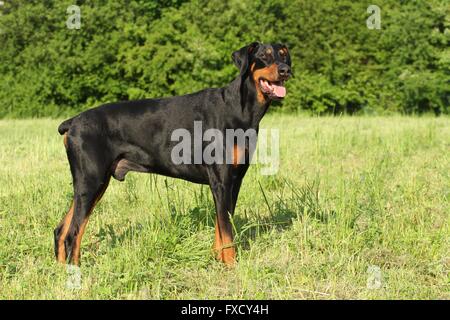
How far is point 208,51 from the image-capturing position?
16.8 metres

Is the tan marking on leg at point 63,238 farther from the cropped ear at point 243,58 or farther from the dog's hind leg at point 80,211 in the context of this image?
the cropped ear at point 243,58

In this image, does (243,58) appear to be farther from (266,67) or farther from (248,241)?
(248,241)

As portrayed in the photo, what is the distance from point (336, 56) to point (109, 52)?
6661 millimetres

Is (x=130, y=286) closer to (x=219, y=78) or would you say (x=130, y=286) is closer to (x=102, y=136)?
(x=102, y=136)

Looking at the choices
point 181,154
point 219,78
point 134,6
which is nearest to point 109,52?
point 134,6

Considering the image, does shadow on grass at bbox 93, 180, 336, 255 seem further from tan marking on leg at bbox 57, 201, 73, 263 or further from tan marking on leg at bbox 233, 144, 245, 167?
tan marking on leg at bbox 233, 144, 245, 167

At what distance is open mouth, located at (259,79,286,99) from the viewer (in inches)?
188

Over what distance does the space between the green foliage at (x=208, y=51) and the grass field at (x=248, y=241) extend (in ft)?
31.5

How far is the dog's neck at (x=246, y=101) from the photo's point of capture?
4875 mm

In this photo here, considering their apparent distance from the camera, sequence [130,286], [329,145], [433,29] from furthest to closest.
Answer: [433,29] → [329,145] → [130,286]

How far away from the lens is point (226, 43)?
17250 millimetres

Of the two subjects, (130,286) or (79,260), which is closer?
(130,286)

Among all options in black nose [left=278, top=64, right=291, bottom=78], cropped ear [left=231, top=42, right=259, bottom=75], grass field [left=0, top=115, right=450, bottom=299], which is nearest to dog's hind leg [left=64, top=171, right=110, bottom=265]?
grass field [left=0, top=115, right=450, bottom=299]

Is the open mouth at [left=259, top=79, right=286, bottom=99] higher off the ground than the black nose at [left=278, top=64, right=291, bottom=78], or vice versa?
the black nose at [left=278, top=64, right=291, bottom=78]
